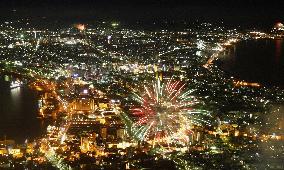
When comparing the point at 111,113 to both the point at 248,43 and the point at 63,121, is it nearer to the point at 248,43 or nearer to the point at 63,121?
the point at 63,121

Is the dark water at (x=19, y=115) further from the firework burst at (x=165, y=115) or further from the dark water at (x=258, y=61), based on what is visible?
the dark water at (x=258, y=61)

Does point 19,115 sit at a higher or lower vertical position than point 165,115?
lower

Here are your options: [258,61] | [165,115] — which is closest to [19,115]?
[165,115]

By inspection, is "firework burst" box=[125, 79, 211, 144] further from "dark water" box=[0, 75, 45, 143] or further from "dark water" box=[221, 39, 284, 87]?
"dark water" box=[221, 39, 284, 87]

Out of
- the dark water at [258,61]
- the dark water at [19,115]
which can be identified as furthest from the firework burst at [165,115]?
the dark water at [258,61]

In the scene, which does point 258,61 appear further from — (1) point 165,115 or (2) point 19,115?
(2) point 19,115
